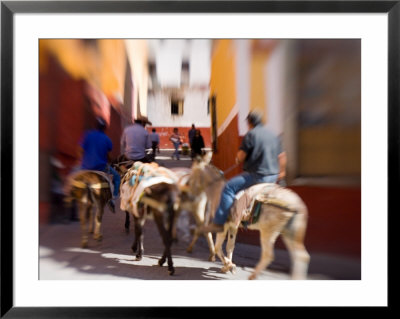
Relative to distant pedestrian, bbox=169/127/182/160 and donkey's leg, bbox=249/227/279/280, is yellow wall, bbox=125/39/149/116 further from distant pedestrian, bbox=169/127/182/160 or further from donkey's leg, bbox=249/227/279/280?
donkey's leg, bbox=249/227/279/280

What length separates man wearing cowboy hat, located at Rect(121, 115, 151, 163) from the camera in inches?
129

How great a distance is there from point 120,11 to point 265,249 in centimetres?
270

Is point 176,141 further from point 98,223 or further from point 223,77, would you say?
point 98,223

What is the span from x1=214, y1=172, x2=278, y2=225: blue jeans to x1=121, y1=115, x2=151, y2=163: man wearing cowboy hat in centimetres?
90

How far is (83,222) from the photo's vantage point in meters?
3.36

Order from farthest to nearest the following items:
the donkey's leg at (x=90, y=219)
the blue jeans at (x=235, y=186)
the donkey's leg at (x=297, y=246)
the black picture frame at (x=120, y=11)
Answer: the donkey's leg at (x=90, y=219)
the blue jeans at (x=235, y=186)
the donkey's leg at (x=297, y=246)
the black picture frame at (x=120, y=11)

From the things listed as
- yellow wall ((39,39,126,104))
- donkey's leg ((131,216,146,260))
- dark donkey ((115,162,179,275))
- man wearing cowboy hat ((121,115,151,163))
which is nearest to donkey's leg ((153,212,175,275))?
dark donkey ((115,162,179,275))

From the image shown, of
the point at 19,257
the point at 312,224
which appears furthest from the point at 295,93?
the point at 19,257

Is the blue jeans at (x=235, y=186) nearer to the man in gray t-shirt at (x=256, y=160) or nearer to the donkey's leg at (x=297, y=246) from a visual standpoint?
the man in gray t-shirt at (x=256, y=160)

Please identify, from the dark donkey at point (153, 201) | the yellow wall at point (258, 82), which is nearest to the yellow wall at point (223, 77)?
the yellow wall at point (258, 82)

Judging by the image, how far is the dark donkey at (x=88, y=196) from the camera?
334cm

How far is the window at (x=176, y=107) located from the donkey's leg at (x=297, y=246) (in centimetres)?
156

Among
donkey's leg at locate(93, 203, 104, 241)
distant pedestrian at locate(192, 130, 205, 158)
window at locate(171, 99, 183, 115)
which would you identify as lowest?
donkey's leg at locate(93, 203, 104, 241)

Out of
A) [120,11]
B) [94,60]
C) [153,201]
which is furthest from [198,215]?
[120,11]
